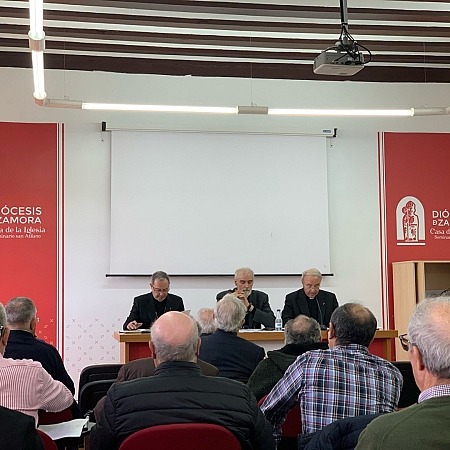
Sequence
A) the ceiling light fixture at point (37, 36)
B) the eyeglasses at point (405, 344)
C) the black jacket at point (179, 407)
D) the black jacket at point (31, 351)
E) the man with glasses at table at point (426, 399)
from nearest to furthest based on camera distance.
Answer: the man with glasses at table at point (426, 399) < the eyeglasses at point (405, 344) < the black jacket at point (179, 407) < the black jacket at point (31, 351) < the ceiling light fixture at point (37, 36)

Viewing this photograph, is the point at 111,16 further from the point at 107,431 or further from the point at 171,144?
the point at 107,431

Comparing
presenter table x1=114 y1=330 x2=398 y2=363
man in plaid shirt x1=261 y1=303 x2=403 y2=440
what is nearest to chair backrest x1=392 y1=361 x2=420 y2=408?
man in plaid shirt x1=261 y1=303 x2=403 y2=440

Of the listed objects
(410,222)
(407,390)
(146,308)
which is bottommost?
(407,390)

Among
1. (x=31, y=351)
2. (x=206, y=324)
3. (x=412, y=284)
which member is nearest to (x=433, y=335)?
(x=31, y=351)

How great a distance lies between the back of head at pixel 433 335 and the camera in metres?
1.71

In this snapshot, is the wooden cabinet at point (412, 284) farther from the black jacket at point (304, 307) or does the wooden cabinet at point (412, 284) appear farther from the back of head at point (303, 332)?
the back of head at point (303, 332)

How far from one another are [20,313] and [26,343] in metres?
0.18

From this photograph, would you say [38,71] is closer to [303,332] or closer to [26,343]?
[26,343]

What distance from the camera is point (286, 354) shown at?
356 centimetres

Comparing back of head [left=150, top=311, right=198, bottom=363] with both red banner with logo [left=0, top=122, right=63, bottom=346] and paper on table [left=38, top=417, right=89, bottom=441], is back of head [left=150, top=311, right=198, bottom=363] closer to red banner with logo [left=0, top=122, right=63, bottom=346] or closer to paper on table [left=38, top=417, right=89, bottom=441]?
paper on table [left=38, top=417, right=89, bottom=441]

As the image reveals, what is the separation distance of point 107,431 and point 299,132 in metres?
6.39

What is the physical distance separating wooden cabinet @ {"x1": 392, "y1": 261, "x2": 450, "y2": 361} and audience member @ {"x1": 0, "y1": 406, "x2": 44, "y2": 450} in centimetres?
658

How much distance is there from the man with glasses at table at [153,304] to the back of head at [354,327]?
409cm

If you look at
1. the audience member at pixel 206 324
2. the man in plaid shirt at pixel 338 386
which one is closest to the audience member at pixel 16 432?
the man in plaid shirt at pixel 338 386
